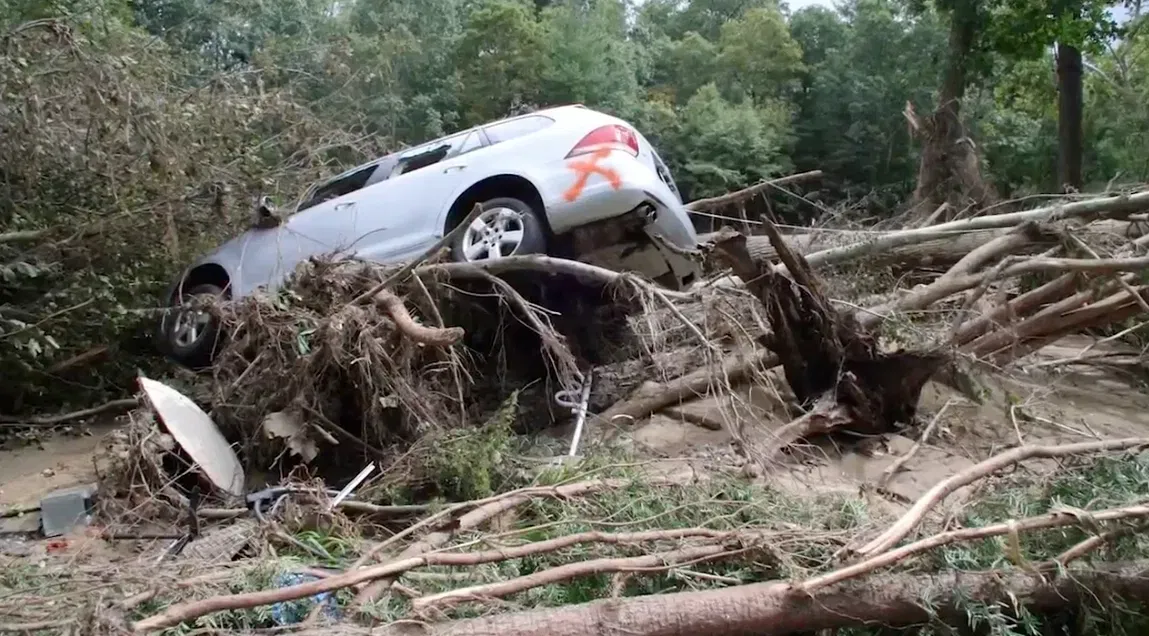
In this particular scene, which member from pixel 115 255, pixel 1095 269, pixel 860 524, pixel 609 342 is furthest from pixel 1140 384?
pixel 115 255

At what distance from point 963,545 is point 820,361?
3.02 metres

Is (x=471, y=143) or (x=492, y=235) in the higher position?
(x=471, y=143)

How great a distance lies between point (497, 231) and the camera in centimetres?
641

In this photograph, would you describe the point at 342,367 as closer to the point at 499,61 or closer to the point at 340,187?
the point at 340,187

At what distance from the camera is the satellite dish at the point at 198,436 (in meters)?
5.82

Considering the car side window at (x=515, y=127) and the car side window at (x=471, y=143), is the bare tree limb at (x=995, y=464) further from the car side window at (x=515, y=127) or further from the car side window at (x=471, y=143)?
the car side window at (x=471, y=143)

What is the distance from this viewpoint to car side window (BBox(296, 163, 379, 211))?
7371 millimetres

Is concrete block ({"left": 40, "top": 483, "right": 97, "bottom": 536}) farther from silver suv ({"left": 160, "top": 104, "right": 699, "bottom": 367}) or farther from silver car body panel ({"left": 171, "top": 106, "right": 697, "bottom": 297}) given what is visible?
silver car body panel ({"left": 171, "top": 106, "right": 697, "bottom": 297})

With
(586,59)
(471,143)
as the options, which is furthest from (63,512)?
(586,59)

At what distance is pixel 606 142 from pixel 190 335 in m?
3.78

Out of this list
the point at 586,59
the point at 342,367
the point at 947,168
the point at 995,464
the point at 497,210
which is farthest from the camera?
the point at 586,59

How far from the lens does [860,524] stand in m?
4.09

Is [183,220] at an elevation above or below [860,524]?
above

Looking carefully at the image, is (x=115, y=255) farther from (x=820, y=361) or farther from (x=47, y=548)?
(x=820, y=361)
